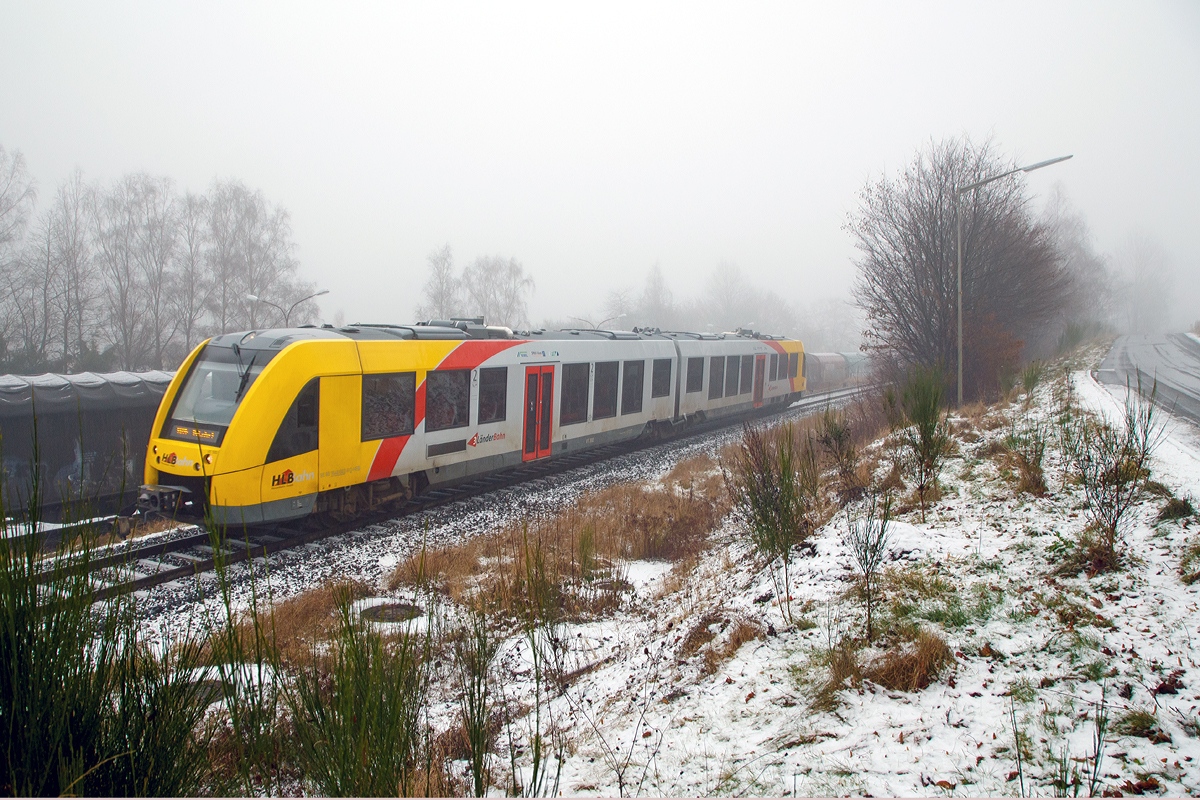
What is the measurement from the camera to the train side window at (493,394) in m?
11.5

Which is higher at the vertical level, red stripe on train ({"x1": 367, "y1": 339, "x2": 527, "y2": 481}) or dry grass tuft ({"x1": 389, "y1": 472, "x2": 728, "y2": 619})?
red stripe on train ({"x1": 367, "y1": 339, "x2": 527, "y2": 481})

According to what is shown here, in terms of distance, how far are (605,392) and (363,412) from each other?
6.41 metres

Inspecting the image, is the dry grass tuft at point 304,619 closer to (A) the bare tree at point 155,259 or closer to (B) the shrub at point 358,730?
(B) the shrub at point 358,730

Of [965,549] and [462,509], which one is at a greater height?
[965,549]

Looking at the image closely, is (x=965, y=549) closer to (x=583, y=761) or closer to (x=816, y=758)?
(x=816, y=758)

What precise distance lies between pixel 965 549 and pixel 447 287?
2447 inches

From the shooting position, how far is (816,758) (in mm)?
3404

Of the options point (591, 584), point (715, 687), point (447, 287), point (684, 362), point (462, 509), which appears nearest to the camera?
point (715, 687)

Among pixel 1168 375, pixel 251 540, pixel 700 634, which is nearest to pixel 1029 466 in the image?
pixel 700 634

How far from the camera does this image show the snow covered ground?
10.5 ft

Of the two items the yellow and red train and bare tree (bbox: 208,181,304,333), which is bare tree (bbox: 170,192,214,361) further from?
the yellow and red train

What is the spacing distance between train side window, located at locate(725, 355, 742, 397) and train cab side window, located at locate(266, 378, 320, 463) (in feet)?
45.1

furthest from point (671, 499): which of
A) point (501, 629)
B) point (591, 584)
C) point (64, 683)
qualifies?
point (64, 683)

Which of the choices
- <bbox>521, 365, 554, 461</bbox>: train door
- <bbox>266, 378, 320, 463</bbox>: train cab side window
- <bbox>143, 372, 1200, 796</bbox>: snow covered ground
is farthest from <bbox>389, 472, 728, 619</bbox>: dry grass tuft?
<bbox>266, 378, 320, 463</bbox>: train cab side window
